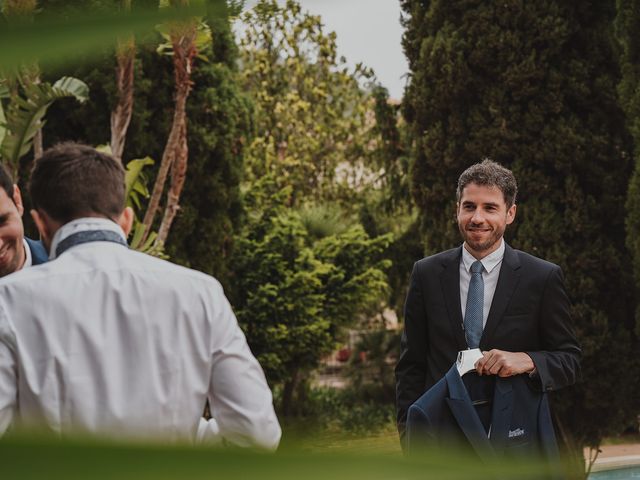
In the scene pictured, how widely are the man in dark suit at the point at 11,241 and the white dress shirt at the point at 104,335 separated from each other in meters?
0.87

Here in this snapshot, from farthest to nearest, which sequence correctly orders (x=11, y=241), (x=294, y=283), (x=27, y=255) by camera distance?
(x=294, y=283) < (x=27, y=255) < (x=11, y=241)

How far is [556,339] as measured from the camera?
372cm

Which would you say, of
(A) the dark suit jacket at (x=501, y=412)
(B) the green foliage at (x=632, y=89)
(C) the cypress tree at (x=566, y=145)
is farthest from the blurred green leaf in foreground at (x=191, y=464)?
(C) the cypress tree at (x=566, y=145)

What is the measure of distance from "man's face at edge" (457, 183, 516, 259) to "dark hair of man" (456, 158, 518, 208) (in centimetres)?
2

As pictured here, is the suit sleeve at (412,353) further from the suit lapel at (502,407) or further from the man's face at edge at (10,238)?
the man's face at edge at (10,238)

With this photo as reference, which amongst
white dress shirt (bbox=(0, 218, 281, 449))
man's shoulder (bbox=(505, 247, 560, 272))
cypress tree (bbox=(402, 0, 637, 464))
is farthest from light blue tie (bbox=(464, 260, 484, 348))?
cypress tree (bbox=(402, 0, 637, 464))

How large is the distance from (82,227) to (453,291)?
6.92ft

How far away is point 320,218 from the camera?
18.4 meters

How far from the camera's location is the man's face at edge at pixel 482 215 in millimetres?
3703

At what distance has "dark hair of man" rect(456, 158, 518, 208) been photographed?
372 centimetres

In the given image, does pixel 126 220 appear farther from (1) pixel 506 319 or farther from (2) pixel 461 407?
(1) pixel 506 319

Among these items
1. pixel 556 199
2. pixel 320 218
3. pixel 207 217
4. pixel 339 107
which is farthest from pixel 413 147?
pixel 339 107

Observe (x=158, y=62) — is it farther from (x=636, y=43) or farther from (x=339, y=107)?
(x=339, y=107)

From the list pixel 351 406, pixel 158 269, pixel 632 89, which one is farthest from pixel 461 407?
pixel 351 406
